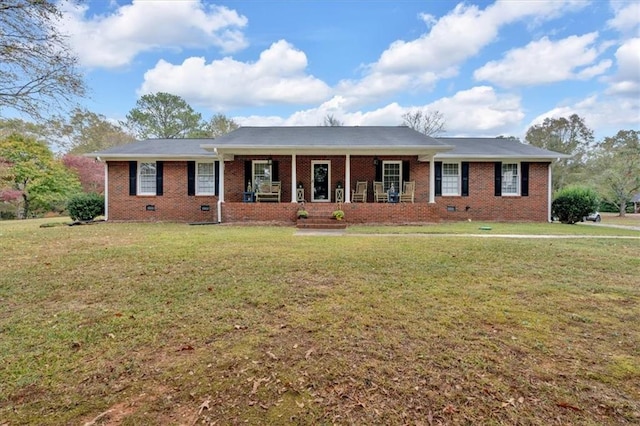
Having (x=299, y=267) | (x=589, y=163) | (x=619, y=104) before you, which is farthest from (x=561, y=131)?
(x=299, y=267)

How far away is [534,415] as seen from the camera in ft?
6.19

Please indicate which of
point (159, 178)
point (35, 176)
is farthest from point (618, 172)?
point (35, 176)

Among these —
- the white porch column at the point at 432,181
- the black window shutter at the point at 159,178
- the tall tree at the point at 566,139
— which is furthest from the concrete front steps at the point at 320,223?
the tall tree at the point at 566,139

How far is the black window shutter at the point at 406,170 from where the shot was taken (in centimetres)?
1454

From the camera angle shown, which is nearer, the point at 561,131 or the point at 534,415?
the point at 534,415

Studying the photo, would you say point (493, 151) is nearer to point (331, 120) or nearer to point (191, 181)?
point (191, 181)

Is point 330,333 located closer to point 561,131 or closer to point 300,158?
point 300,158

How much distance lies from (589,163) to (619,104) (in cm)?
1235

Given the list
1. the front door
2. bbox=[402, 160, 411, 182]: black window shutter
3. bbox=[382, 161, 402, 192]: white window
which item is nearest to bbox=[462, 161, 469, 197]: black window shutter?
bbox=[402, 160, 411, 182]: black window shutter

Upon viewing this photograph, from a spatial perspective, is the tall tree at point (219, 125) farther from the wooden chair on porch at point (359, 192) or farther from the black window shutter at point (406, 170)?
the black window shutter at point (406, 170)

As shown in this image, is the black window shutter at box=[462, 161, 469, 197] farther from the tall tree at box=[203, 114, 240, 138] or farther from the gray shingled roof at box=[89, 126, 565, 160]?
the tall tree at box=[203, 114, 240, 138]

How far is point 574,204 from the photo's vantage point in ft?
46.3

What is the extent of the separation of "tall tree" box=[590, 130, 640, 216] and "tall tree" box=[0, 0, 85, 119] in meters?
32.8

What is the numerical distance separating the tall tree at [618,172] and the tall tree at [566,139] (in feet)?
10.3
